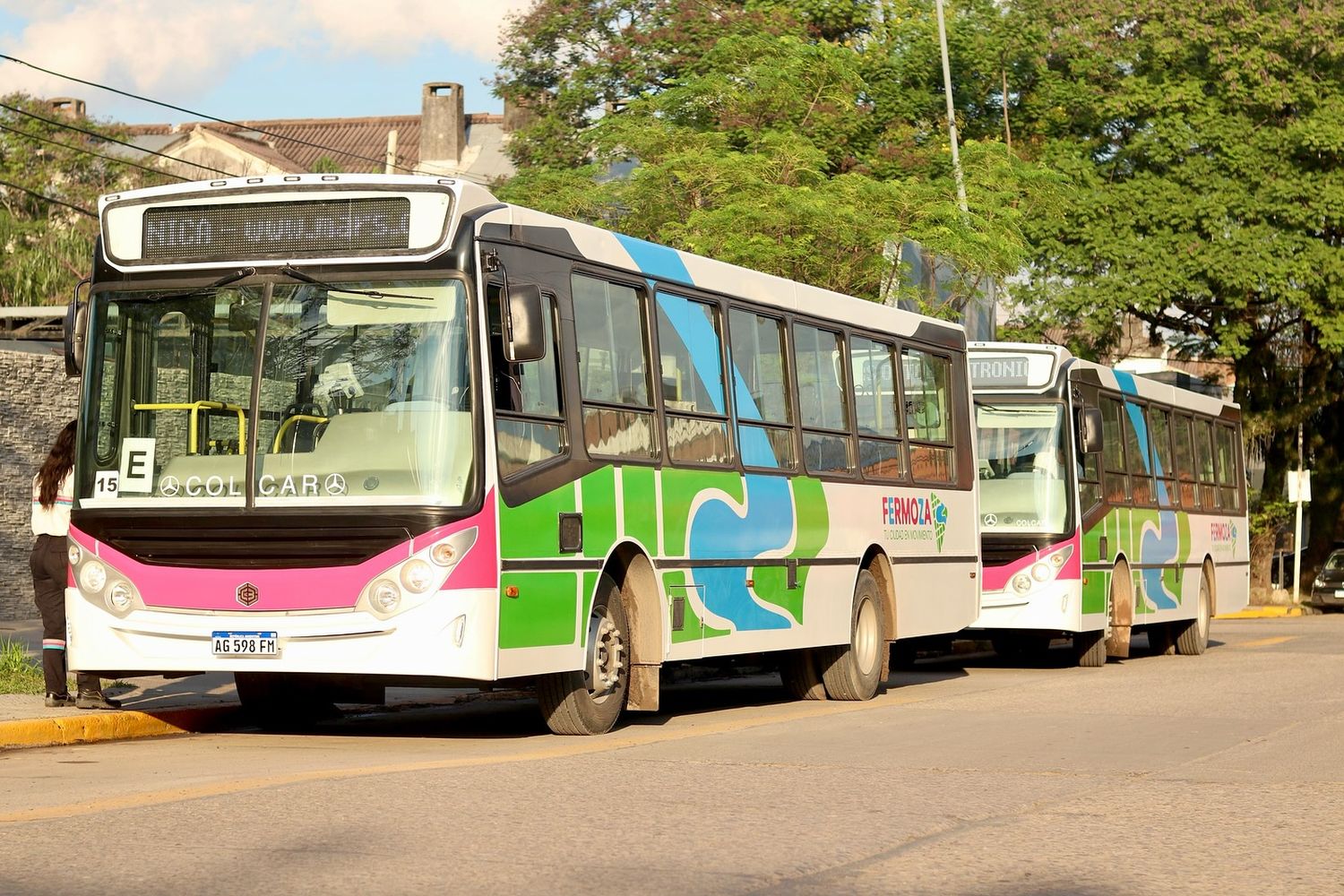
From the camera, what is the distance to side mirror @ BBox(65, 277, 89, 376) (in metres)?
11.5

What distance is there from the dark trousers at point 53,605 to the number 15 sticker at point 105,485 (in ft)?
5.30

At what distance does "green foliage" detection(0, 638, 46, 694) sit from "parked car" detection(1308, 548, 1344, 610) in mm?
36273

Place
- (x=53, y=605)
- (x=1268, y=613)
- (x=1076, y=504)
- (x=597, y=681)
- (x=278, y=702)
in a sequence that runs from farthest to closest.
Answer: (x=1268, y=613), (x=1076, y=504), (x=278, y=702), (x=53, y=605), (x=597, y=681)

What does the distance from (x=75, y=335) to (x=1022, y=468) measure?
1180 centimetres

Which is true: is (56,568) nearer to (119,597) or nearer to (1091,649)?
(119,597)

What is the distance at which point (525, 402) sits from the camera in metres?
11.4

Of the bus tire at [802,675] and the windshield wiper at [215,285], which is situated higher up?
the windshield wiper at [215,285]

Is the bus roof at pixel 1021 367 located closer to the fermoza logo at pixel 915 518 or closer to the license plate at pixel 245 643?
the fermoza logo at pixel 915 518

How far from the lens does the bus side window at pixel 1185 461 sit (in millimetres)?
25703

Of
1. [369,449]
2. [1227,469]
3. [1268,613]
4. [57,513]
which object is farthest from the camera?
[1268,613]

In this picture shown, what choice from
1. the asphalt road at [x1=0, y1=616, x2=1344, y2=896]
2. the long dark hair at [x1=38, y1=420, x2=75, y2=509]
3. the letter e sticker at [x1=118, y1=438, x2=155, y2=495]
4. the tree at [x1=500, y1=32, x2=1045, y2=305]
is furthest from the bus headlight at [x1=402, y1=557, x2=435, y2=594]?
the tree at [x1=500, y1=32, x2=1045, y2=305]

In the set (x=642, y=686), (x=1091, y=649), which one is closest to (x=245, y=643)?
(x=642, y=686)

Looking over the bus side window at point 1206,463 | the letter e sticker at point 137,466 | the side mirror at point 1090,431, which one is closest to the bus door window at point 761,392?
the letter e sticker at point 137,466

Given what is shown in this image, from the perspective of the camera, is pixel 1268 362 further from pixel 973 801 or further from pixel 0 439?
pixel 973 801
